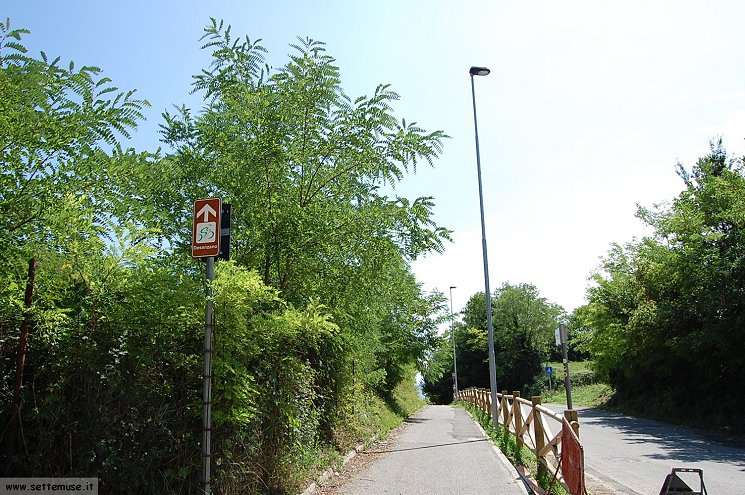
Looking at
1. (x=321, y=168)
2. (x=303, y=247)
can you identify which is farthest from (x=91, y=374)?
(x=321, y=168)

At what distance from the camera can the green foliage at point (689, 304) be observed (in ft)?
61.0

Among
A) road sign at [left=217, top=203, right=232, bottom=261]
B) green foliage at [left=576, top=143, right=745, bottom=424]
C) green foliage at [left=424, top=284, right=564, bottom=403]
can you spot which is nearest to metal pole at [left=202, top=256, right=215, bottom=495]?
road sign at [left=217, top=203, right=232, bottom=261]

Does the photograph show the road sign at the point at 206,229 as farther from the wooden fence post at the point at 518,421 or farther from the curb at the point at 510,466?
the wooden fence post at the point at 518,421

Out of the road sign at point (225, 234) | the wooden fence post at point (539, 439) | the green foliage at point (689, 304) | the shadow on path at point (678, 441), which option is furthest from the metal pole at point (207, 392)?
the green foliage at point (689, 304)

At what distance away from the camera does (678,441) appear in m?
16.2

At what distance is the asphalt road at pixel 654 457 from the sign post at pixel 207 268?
23.0ft

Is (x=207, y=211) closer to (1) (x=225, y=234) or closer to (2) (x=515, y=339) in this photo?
(1) (x=225, y=234)

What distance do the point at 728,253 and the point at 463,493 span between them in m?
15.6

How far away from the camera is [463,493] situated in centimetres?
799

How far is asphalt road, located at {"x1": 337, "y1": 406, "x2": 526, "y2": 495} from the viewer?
26.9 feet

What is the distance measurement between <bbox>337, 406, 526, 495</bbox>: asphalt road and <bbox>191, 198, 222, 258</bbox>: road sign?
467cm

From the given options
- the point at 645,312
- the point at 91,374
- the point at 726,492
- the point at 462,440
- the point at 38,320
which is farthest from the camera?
the point at 645,312

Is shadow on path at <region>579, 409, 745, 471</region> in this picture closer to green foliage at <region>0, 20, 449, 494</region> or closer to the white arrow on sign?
green foliage at <region>0, 20, 449, 494</region>

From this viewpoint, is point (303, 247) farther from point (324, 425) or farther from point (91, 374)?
point (324, 425)
